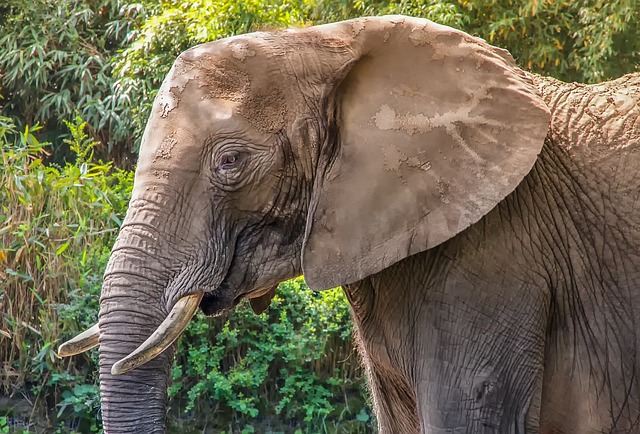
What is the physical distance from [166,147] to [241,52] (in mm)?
459

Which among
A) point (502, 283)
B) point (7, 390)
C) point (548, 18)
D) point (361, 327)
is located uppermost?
point (502, 283)

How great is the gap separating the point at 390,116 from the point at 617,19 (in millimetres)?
4654

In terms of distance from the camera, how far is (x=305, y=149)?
161 inches

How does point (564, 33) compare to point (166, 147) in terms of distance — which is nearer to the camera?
point (166, 147)

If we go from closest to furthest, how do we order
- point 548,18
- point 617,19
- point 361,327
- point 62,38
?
point 361,327 → point 617,19 → point 548,18 → point 62,38

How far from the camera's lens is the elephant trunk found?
3.82m

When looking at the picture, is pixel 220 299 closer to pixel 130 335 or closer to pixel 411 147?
pixel 130 335

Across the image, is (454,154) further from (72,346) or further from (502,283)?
(72,346)

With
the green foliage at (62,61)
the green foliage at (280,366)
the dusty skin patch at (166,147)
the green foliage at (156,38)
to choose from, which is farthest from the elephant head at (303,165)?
the green foliage at (62,61)

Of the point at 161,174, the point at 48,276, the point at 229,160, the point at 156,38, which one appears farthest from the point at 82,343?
the point at 156,38

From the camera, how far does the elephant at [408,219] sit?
3.92m

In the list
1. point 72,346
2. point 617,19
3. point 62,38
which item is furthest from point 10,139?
point 72,346

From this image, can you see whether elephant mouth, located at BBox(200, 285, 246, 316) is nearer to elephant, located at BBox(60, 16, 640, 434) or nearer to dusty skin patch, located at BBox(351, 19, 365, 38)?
elephant, located at BBox(60, 16, 640, 434)

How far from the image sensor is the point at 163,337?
3752mm
